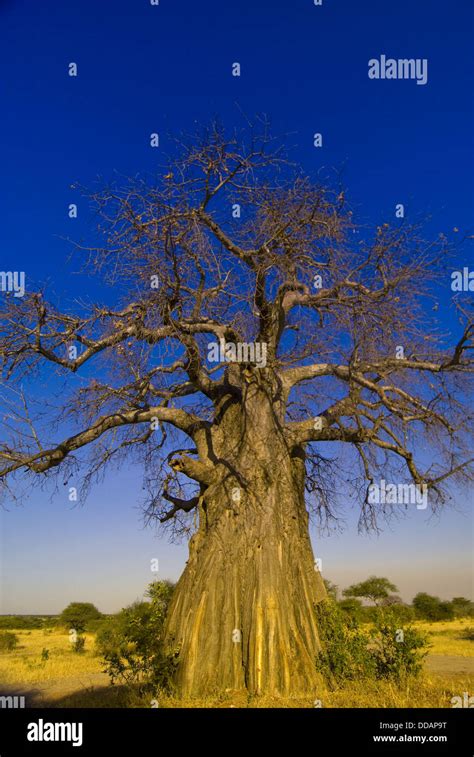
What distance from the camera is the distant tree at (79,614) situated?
3027 centimetres

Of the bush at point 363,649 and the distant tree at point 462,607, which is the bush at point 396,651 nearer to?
the bush at point 363,649

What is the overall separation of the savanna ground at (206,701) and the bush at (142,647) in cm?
23

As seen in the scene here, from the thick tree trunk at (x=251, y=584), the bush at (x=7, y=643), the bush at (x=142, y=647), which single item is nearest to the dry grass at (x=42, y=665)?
the bush at (x=7, y=643)

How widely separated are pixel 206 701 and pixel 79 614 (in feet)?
85.2

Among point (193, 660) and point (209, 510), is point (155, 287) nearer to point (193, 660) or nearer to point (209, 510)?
point (209, 510)

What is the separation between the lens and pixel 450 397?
28.9 feet

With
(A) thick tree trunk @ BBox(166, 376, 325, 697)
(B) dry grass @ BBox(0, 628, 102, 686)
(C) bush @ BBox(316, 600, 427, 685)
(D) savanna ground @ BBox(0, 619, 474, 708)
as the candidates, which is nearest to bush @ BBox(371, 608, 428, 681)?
(C) bush @ BBox(316, 600, 427, 685)

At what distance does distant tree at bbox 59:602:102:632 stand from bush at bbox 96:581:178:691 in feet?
75.9

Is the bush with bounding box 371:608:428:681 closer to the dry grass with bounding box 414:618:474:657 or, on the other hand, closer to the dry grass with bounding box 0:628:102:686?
the dry grass with bounding box 0:628:102:686

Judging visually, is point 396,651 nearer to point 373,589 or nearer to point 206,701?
point 206,701

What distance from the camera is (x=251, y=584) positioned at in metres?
7.95

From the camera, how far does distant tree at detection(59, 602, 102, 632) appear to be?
3027cm
